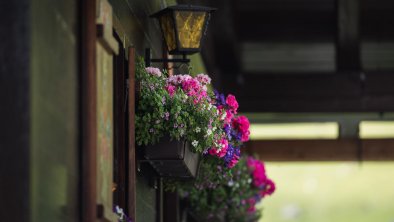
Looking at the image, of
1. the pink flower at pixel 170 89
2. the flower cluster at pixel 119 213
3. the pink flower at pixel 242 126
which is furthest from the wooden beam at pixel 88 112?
the pink flower at pixel 242 126

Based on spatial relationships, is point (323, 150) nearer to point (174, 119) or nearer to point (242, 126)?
point (242, 126)

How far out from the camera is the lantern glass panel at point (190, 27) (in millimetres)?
6836

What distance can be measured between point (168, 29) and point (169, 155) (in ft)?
2.68

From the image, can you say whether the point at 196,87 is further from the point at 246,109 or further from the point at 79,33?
the point at 246,109

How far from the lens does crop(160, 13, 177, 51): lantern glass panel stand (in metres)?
6.89

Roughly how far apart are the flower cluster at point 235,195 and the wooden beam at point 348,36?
7.28ft

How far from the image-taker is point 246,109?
13461mm

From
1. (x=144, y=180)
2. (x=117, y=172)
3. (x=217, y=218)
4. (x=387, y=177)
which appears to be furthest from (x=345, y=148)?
(x=117, y=172)

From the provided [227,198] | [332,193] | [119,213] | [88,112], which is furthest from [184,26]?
[332,193]

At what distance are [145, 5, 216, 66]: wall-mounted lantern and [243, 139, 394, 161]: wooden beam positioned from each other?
6.54m

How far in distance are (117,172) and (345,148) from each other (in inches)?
305

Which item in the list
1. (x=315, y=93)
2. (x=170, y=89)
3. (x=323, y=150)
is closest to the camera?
(x=170, y=89)

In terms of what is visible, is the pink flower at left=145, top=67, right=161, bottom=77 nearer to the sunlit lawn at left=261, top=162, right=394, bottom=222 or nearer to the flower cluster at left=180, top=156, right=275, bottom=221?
the flower cluster at left=180, top=156, right=275, bottom=221

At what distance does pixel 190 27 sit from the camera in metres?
6.88
